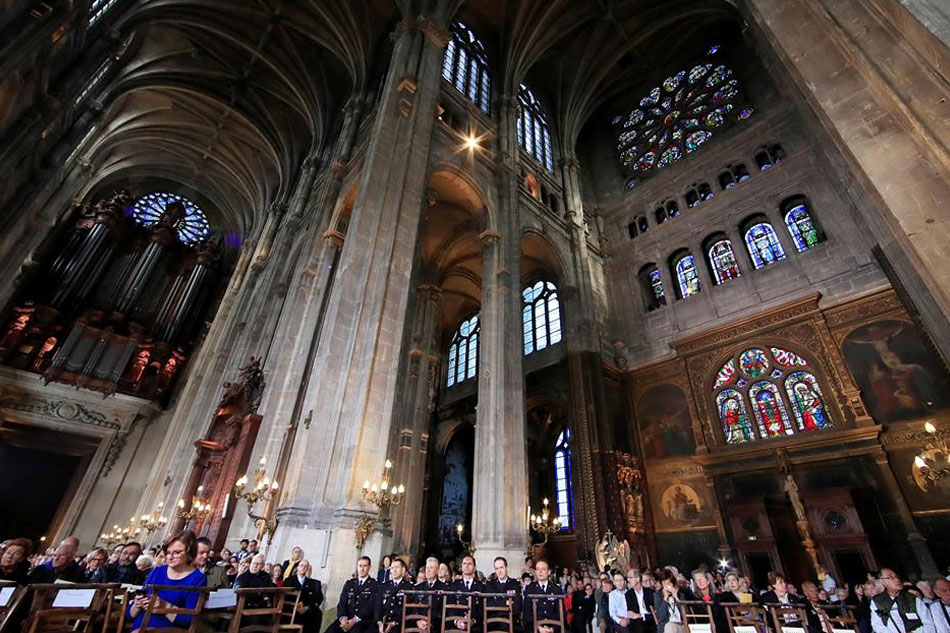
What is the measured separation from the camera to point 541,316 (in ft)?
58.5

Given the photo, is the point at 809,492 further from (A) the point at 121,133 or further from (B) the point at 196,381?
(A) the point at 121,133

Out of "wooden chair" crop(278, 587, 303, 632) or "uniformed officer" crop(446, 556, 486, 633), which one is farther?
"uniformed officer" crop(446, 556, 486, 633)

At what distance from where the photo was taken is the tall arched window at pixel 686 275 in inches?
599

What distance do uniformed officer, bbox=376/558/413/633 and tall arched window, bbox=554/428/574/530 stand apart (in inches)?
432

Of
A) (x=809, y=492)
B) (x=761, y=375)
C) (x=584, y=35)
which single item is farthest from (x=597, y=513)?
(x=584, y=35)

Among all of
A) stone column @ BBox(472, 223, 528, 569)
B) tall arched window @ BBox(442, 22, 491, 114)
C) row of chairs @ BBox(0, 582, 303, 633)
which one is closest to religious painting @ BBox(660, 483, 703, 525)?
stone column @ BBox(472, 223, 528, 569)

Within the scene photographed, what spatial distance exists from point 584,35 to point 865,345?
1740cm

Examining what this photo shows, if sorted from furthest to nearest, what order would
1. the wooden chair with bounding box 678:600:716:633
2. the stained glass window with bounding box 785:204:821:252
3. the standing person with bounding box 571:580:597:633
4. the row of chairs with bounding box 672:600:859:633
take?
1. the stained glass window with bounding box 785:204:821:252
2. the standing person with bounding box 571:580:597:633
3. the row of chairs with bounding box 672:600:859:633
4. the wooden chair with bounding box 678:600:716:633

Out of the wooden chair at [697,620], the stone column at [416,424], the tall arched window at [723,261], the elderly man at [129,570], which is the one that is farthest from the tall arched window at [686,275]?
the elderly man at [129,570]

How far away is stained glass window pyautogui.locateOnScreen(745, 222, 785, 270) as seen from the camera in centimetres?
1358

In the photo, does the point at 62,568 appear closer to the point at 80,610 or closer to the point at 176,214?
the point at 80,610

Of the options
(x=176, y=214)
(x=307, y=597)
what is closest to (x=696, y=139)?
(x=307, y=597)

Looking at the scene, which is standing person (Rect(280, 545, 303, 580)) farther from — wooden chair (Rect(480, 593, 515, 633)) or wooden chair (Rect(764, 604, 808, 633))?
wooden chair (Rect(764, 604, 808, 633))

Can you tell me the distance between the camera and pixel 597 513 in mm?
11352
